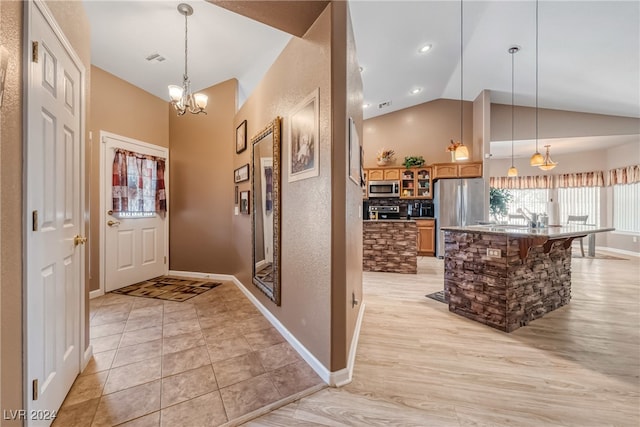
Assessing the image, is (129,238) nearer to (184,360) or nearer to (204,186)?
(204,186)

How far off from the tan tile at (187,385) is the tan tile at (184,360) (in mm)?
61

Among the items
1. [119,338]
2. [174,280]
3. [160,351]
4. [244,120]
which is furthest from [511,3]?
[174,280]

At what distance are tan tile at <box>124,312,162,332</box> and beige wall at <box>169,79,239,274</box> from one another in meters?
1.34

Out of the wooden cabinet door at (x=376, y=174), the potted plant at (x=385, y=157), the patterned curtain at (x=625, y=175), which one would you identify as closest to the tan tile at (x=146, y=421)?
the wooden cabinet door at (x=376, y=174)

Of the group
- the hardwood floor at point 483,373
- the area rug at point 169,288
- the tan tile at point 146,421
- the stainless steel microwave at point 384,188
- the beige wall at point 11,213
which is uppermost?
the stainless steel microwave at point 384,188

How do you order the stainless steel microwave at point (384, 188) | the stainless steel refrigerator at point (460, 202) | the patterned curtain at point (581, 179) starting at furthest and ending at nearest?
the patterned curtain at point (581, 179)
the stainless steel microwave at point (384, 188)
the stainless steel refrigerator at point (460, 202)

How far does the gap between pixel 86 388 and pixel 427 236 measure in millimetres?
6198

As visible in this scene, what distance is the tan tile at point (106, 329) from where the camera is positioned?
2318mm

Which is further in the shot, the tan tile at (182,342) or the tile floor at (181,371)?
the tan tile at (182,342)

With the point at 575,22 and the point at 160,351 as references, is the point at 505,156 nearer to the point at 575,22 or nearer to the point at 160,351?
the point at 575,22

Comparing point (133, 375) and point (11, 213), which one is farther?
point (133, 375)

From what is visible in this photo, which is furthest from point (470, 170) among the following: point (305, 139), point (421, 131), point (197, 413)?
point (197, 413)

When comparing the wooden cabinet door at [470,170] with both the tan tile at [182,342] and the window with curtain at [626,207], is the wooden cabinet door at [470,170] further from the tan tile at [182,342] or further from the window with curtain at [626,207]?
the tan tile at [182,342]

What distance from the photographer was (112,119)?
3.54m
